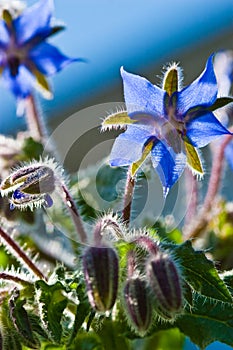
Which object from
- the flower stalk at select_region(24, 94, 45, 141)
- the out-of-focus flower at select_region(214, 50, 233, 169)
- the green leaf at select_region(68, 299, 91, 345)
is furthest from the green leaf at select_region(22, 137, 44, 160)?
the green leaf at select_region(68, 299, 91, 345)

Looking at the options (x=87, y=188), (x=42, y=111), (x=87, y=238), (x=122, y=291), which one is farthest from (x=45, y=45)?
(x=122, y=291)

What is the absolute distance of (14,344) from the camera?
0.82 m

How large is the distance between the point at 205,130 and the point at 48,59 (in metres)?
0.36

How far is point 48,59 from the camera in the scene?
116 centimetres

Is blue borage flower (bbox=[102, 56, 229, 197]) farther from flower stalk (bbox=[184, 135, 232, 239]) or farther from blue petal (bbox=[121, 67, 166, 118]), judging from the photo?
flower stalk (bbox=[184, 135, 232, 239])

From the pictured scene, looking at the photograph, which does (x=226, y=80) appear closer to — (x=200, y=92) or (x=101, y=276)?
(x=200, y=92)

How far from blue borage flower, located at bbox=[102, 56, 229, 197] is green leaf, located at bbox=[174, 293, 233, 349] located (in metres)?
0.14

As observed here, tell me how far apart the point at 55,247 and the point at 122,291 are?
32 cm

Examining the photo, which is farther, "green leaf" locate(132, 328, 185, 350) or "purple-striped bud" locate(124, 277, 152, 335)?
"green leaf" locate(132, 328, 185, 350)

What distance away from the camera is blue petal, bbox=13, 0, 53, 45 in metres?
1.13

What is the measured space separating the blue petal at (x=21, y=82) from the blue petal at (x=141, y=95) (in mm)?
327

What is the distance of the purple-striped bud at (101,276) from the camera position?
2.44ft

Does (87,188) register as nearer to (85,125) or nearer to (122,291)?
(85,125)

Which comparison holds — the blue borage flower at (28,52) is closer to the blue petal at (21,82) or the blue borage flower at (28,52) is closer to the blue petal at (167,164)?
the blue petal at (21,82)
